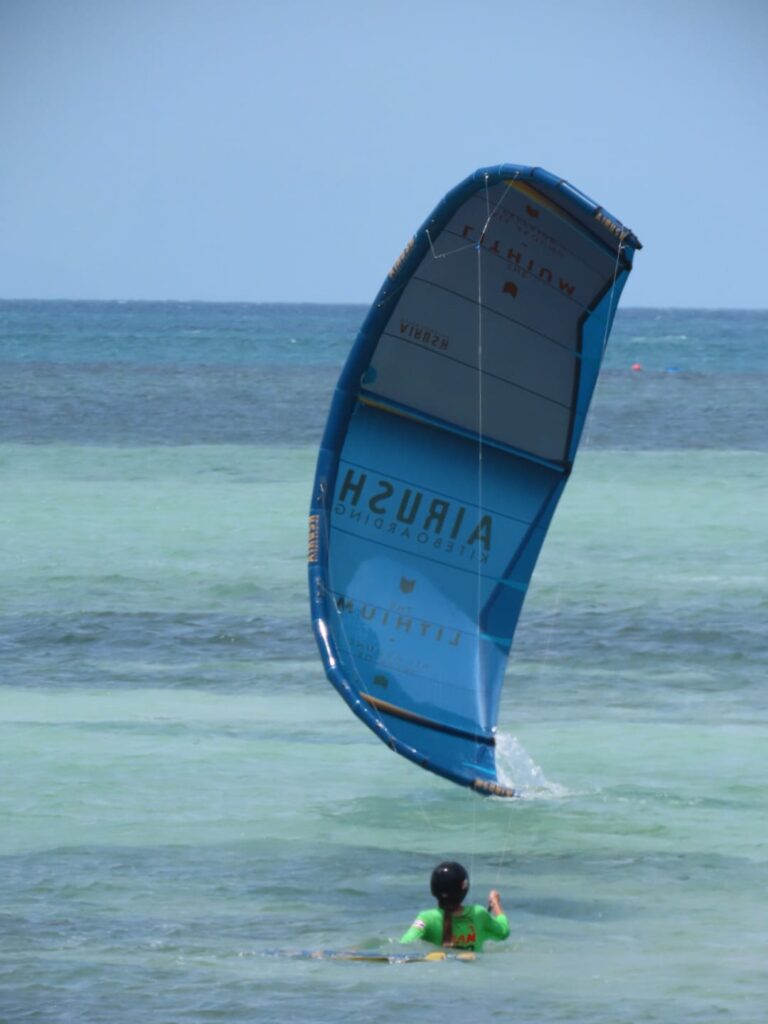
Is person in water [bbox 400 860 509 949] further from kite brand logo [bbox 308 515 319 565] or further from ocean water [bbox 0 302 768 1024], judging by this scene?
kite brand logo [bbox 308 515 319 565]

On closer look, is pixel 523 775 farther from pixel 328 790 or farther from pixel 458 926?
pixel 458 926

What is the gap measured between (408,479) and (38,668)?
293 inches

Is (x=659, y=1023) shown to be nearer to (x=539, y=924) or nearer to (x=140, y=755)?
(x=539, y=924)

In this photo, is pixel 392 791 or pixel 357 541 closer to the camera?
pixel 357 541

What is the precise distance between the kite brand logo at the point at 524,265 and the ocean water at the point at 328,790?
3.58 meters

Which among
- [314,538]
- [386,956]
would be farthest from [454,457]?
[386,956]

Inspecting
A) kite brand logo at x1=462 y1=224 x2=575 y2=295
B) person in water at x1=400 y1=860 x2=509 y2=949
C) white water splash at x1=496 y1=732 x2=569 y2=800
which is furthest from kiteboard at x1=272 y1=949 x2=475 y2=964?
kite brand logo at x1=462 y1=224 x2=575 y2=295

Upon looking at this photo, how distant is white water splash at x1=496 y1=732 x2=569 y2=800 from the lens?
14156 millimetres

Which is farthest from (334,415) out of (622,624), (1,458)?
(1,458)

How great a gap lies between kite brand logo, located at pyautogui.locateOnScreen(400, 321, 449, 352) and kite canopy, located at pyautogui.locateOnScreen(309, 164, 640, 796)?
11 mm

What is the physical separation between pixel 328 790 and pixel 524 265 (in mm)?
4518

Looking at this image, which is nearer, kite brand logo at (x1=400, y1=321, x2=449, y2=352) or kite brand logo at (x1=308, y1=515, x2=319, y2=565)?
kite brand logo at (x1=400, y1=321, x2=449, y2=352)

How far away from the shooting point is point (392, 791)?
14398mm

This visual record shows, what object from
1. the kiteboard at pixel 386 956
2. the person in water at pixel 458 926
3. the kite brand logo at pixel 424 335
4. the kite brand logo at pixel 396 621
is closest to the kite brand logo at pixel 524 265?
the kite brand logo at pixel 424 335
